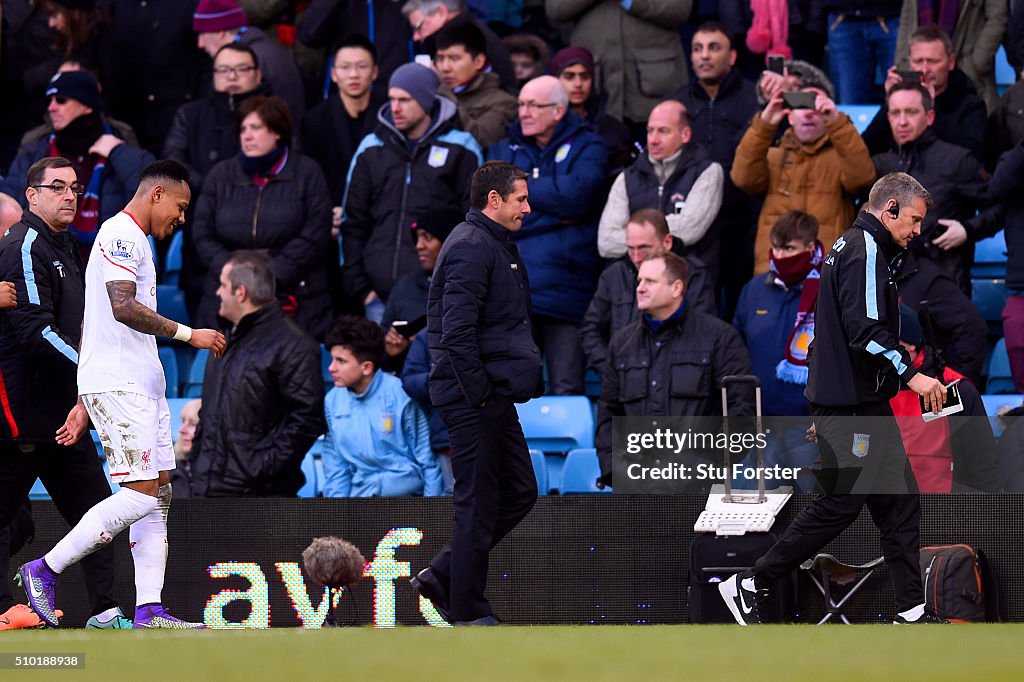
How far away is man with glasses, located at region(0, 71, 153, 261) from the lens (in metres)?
10.9

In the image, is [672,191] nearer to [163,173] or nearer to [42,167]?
[163,173]

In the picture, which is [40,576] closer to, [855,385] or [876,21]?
[855,385]

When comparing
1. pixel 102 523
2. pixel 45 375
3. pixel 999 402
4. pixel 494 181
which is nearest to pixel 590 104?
pixel 999 402

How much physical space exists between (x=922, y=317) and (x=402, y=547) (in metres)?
2.93

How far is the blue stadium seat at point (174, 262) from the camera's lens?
38.5ft

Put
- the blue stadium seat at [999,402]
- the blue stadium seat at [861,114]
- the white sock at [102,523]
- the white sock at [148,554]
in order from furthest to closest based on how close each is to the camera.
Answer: the blue stadium seat at [861,114] < the blue stadium seat at [999,402] < the white sock at [148,554] < the white sock at [102,523]

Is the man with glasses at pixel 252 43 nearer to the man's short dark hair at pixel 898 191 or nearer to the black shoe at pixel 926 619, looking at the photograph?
the man's short dark hair at pixel 898 191

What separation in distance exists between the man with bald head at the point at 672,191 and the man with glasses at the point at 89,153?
10.0 ft

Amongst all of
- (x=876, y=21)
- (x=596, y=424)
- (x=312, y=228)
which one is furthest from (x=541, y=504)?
(x=876, y=21)

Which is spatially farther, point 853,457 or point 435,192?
point 435,192

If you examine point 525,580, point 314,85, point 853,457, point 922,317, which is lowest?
point 525,580

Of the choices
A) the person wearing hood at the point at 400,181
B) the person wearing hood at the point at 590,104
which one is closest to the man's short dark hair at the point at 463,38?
the person wearing hood at the point at 400,181

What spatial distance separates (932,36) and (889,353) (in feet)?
12.4

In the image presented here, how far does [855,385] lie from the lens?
7.68m
